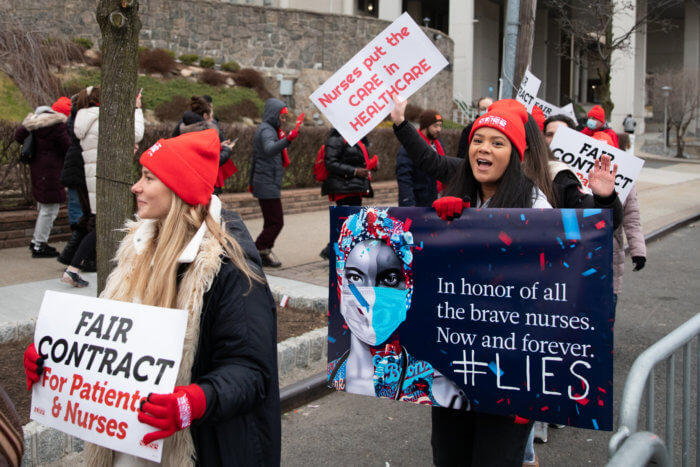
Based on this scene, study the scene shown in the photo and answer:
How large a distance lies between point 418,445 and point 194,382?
259 cm

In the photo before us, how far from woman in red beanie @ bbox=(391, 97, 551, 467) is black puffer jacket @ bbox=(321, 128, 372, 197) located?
5.05 metres

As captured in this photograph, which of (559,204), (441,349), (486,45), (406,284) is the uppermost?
(486,45)

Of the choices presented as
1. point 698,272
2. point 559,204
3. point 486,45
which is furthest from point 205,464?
point 486,45

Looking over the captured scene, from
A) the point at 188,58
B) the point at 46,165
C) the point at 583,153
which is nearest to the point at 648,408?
the point at 583,153

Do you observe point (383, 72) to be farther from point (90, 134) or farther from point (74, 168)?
point (74, 168)

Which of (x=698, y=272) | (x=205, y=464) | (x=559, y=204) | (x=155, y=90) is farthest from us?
(x=155, y=90)

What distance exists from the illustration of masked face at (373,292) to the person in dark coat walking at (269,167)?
18.0ft

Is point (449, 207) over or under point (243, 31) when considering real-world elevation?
under

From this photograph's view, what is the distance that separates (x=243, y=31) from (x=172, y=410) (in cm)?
2628

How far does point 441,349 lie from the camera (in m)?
2.69

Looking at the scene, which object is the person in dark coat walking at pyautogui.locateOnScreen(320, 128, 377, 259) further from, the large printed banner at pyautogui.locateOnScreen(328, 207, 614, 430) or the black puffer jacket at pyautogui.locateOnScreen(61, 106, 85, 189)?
the large printed banner at pyautogui.locateOnScreen(328, 207, 614, 430)

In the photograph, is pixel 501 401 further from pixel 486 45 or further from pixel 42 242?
pixel 486 45

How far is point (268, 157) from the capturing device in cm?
836

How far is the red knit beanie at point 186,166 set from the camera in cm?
231
